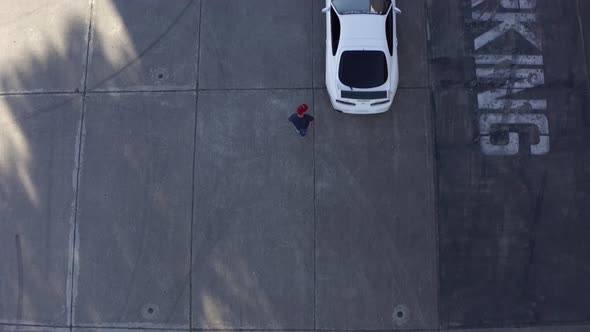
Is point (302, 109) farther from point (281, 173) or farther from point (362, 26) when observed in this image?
point (362, 26)

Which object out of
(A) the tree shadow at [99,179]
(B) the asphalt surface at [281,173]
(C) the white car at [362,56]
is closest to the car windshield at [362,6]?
(C) the white car at [362,56]

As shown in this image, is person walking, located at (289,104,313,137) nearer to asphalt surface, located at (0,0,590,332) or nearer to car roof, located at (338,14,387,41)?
asphalt surface, located at (0,0,590,332)

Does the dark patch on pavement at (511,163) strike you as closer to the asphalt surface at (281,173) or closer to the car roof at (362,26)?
the asphalt surface at (281,173)

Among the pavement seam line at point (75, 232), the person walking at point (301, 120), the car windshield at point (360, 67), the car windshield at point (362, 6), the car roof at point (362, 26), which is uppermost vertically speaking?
the car windshield at point (362, 6)

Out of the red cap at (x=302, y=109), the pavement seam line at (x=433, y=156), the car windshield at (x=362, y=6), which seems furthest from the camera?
the car windshield at (x=362, y=6)

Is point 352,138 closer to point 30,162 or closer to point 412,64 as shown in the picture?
point 412,64

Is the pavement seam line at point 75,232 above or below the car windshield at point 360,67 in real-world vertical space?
below

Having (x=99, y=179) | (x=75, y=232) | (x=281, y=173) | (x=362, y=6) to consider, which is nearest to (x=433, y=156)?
(x=281, y=173)
